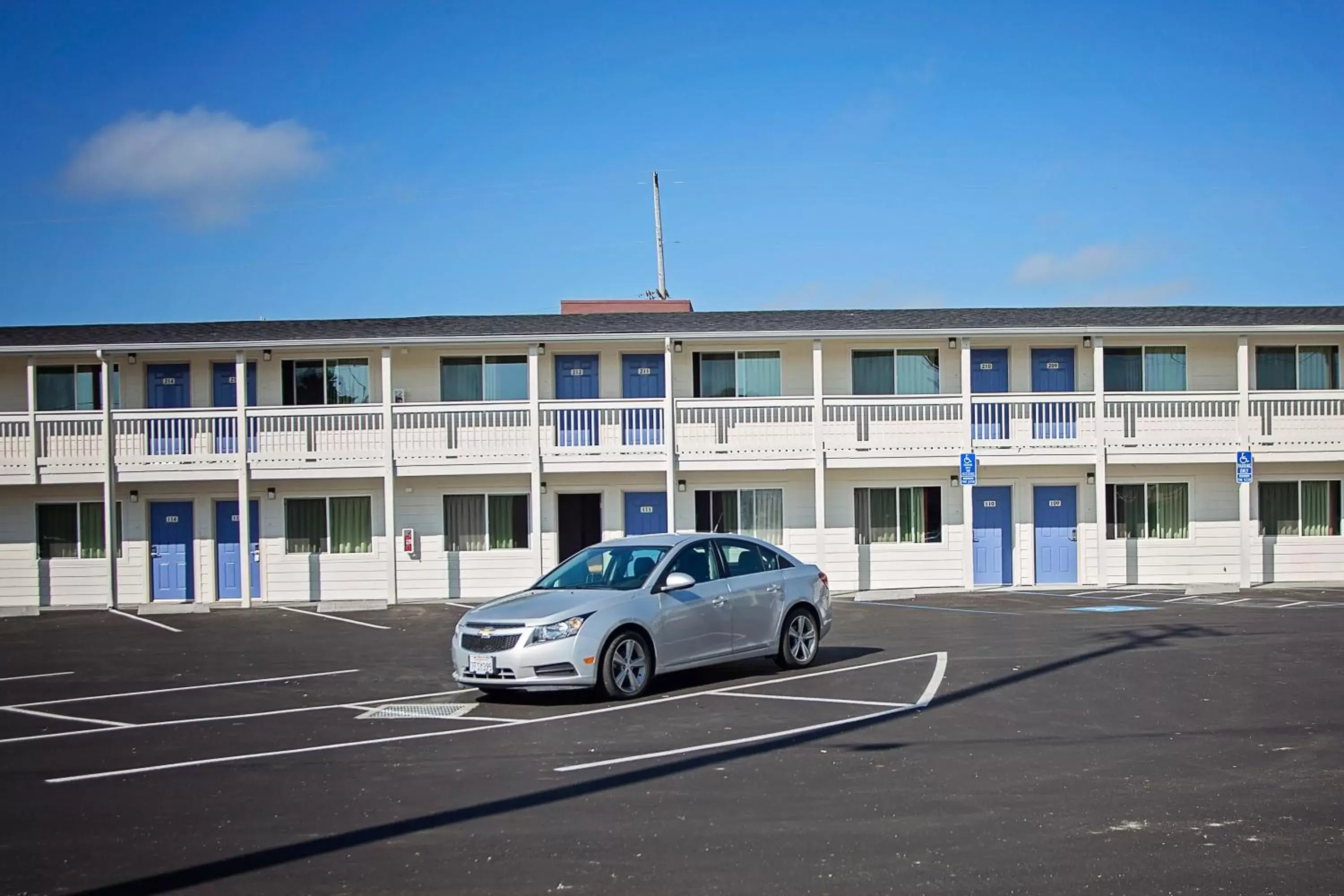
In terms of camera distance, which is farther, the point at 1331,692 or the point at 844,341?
the point at 844,341

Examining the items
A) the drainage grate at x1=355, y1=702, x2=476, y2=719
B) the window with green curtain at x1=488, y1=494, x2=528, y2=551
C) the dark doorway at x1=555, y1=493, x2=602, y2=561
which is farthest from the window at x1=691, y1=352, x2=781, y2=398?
the drainage grate at x1=355, y1=702, x2=476, y2=719

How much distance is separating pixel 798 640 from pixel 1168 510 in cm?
1659

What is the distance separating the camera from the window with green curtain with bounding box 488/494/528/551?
27812 millimetres

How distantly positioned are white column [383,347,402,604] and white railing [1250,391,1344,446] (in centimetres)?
1689

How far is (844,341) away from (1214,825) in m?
21.5

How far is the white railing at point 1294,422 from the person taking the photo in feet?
88.9

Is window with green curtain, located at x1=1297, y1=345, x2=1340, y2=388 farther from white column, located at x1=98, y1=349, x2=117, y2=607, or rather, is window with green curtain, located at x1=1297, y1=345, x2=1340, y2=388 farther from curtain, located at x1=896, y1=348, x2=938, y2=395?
white column, located at x1=98, y1=349, x2=117, y2=607

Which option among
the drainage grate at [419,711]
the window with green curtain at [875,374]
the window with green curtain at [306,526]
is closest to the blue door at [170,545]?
the window with green curtain at [306,526]

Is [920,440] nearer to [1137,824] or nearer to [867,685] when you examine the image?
[867,685]

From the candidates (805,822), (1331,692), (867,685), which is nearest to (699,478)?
(867,685)

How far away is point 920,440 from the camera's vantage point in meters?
26.9

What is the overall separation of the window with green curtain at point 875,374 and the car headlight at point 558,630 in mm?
17197

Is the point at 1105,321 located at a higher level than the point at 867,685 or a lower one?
higher

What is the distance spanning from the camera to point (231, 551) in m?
27.8
